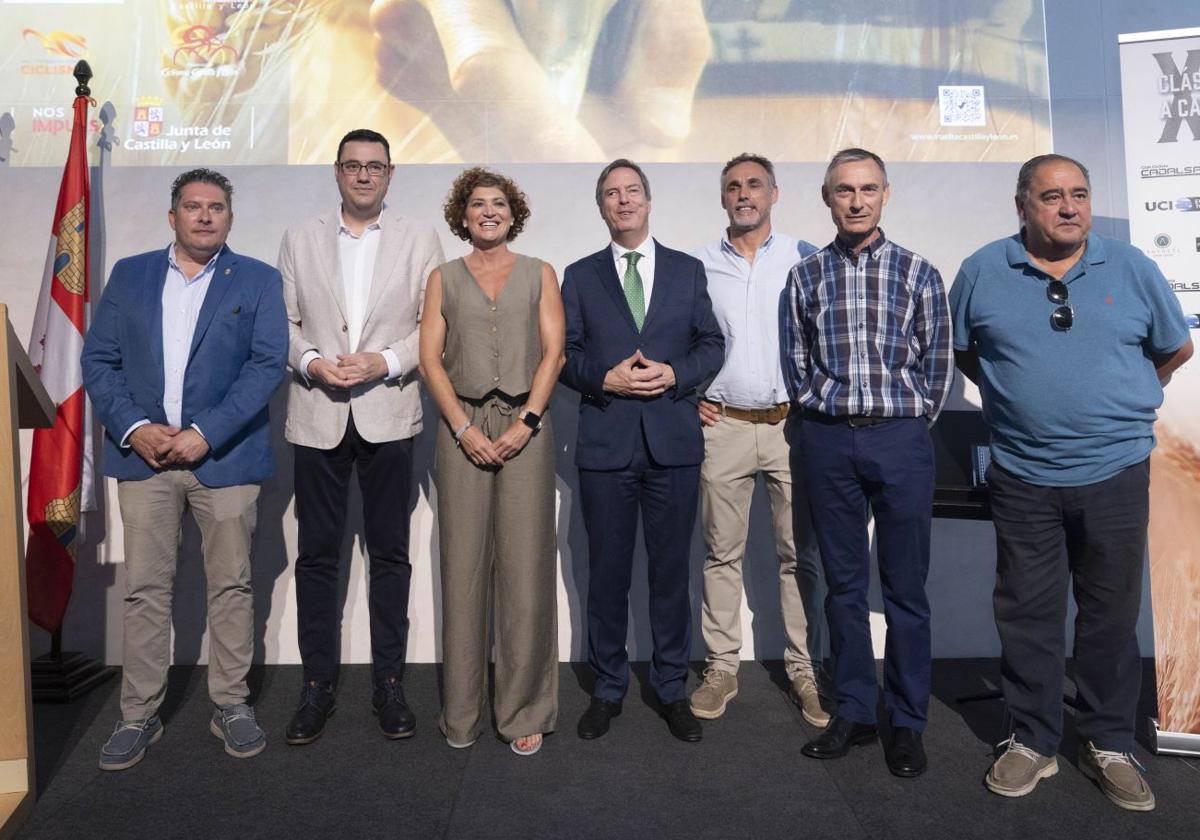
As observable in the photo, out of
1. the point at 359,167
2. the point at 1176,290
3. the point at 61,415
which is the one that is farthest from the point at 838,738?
the point at 61,415

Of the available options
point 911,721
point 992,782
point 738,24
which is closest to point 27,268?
point 738,24

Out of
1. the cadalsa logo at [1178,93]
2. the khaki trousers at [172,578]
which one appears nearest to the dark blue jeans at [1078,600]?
the cadalsa logo at [1178,93]

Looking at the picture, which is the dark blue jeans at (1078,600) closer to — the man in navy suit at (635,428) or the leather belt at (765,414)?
the leather belt at (765,414)

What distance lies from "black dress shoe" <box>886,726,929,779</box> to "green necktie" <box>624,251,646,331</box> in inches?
59.4

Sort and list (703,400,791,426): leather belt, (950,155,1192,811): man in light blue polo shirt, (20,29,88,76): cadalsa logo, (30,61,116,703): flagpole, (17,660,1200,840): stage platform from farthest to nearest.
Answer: (20,29,88,76): cadalsa logo, (30,61,116,703): flagpole, (703,400,791,426): leather belt, (950,155,1192,811): man in light blue polo shirt, (17,660,1200,840): stage platform

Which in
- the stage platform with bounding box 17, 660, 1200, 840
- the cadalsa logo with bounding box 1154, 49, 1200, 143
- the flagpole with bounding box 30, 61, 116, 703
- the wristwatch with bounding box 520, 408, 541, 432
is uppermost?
the cadalsa logo with bounding box 1154, 49, 1200, 143

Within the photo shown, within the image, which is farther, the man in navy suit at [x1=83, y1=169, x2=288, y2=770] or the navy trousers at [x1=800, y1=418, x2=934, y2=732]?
the man in navy suit at [x1=83, y1=169, x2=288, y2=770]

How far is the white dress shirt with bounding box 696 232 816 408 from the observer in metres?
3.12

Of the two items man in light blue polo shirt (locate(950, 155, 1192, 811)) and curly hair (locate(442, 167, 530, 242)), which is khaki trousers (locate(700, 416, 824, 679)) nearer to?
man in light blue polo shirt (locate(950, 155, 1192, 811))

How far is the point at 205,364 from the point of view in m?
2.84

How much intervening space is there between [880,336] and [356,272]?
69.9 inches

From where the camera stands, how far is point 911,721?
2.63m

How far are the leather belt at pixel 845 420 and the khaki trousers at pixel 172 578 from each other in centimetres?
187

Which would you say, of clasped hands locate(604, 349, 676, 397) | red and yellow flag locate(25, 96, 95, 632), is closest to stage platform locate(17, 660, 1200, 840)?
red and yellow flag locate(25, 96, 95, 632)
